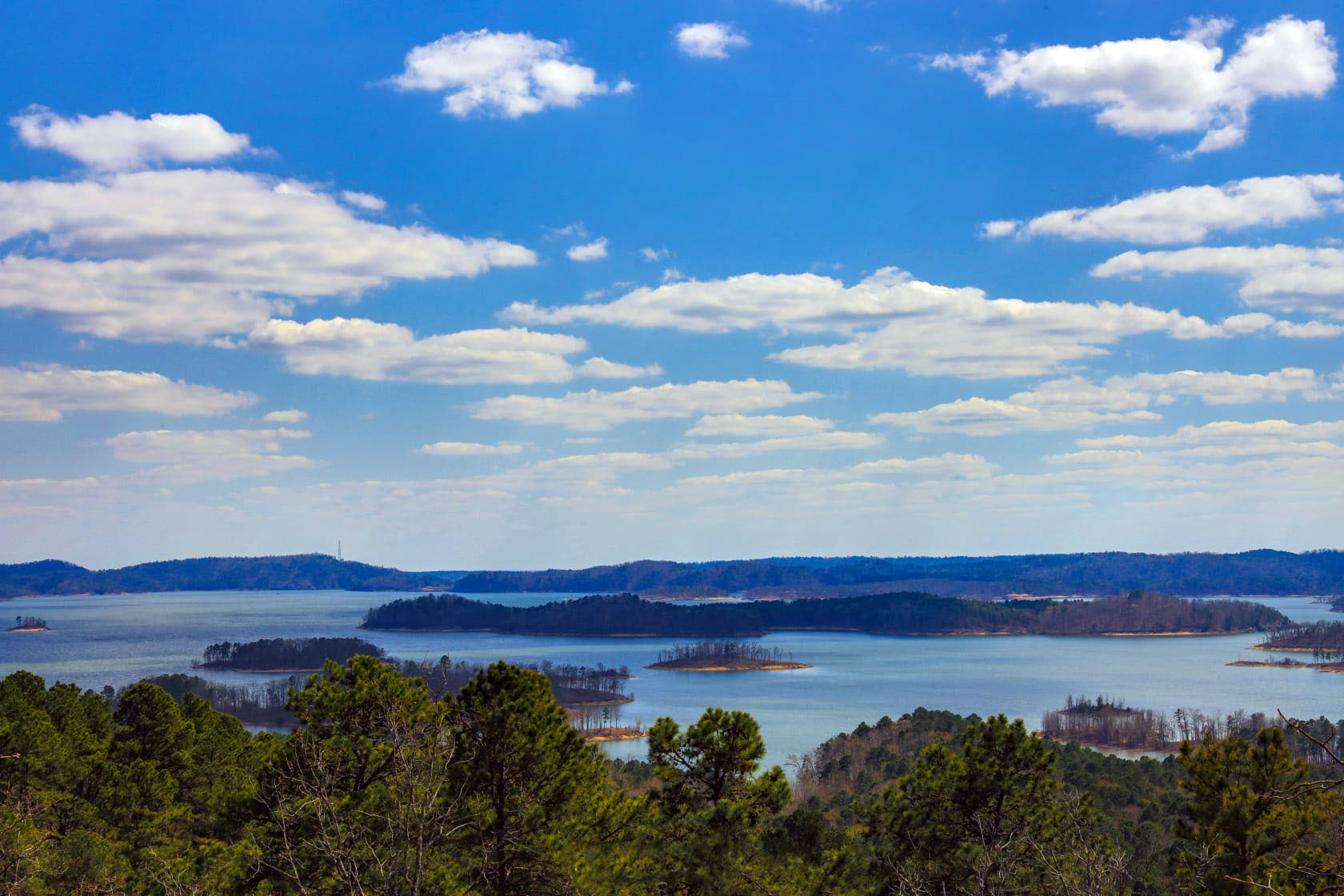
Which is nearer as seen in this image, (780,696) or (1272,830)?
(1272,830)

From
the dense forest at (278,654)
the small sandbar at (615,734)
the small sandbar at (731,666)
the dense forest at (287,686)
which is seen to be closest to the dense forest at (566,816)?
the dense forest at (287,686)

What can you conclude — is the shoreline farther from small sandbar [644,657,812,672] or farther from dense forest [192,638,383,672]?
dense forest [192,638,383,672]

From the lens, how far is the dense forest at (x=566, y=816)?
16.1 metres

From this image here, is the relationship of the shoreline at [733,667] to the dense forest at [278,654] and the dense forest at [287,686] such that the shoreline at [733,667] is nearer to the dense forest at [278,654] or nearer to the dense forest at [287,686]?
the dense forest at [287,686]

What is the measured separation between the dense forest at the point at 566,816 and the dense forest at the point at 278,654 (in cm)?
15150

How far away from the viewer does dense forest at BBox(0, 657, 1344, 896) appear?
16125 mm

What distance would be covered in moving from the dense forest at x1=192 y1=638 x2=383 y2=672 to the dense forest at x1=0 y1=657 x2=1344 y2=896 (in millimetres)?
151498

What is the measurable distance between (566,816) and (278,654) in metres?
178

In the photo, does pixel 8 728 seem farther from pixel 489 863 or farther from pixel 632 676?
pixel 632 676

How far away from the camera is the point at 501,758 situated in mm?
16906

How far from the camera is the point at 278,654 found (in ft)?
593

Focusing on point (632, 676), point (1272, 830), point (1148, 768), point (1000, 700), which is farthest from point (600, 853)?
point (632, 676)

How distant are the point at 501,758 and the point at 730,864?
481 cm

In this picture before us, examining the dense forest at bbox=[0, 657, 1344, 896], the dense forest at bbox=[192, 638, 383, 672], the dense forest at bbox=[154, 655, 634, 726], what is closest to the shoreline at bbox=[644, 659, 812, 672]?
the dense forest at bbox=[154, 655, 634, 726]
